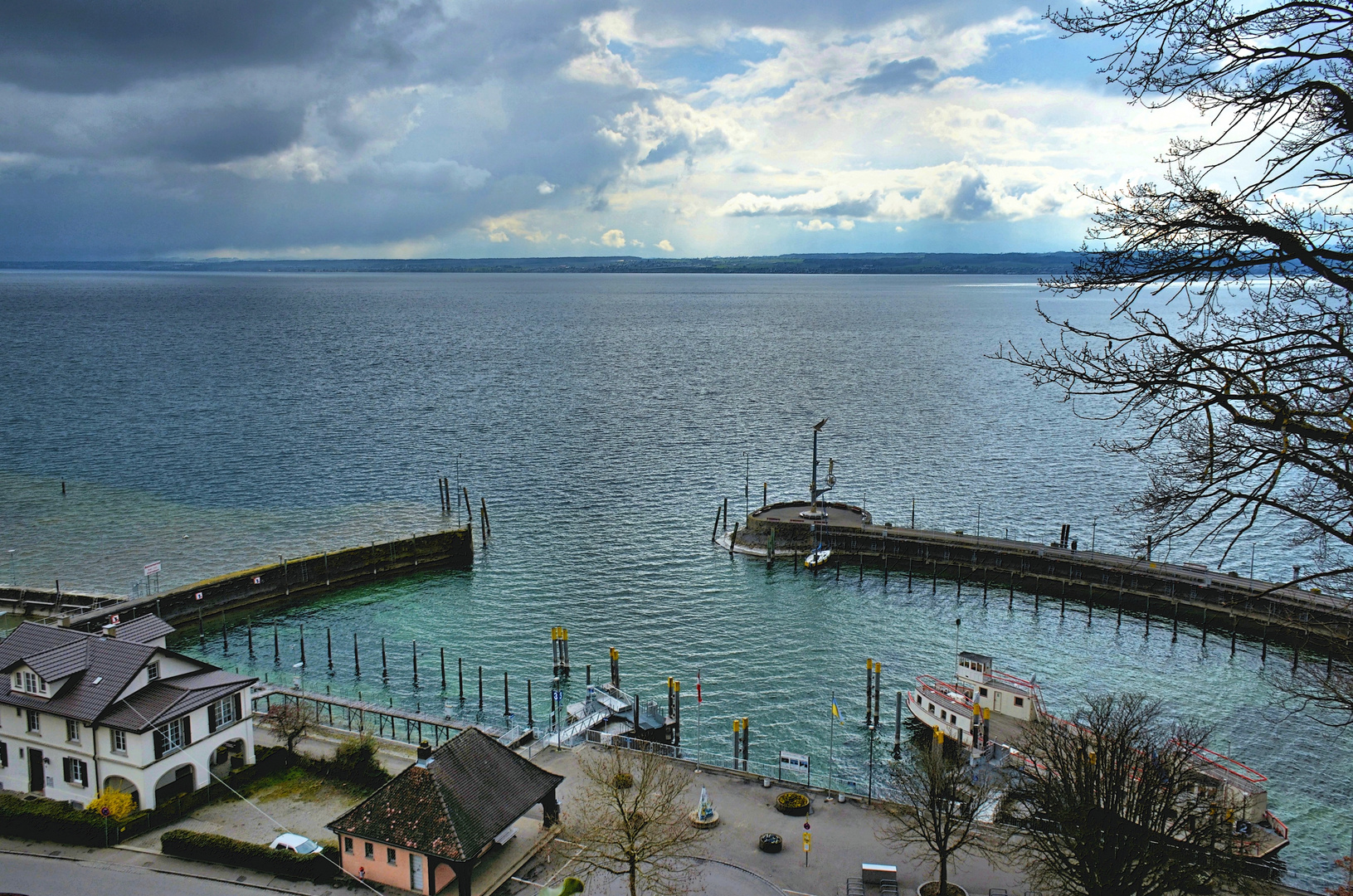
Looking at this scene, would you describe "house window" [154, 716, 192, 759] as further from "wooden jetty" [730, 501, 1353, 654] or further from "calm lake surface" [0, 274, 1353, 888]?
"wooden jetty" [730, 501, 1353, 654]

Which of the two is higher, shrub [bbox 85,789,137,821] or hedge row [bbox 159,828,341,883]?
shrub [bbox 85,789,137,821]

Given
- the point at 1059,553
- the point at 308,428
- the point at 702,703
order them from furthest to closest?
the point at 308,428
the point at 1059,553
the point at 702,703

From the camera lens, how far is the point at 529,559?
74.8 m

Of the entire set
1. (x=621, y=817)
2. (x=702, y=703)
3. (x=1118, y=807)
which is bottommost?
(x=702, y=703)

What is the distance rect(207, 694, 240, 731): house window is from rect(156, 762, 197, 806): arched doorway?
191 cm

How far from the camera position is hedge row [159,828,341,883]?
34156 mm

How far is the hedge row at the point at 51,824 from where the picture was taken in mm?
35875

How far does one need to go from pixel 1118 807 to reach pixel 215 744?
38.0 meters

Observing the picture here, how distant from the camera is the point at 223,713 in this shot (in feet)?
136

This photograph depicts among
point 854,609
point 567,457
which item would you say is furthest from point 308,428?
point 854,609

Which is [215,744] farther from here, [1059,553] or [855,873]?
[1059,553]

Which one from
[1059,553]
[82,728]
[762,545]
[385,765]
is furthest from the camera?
[762,545]

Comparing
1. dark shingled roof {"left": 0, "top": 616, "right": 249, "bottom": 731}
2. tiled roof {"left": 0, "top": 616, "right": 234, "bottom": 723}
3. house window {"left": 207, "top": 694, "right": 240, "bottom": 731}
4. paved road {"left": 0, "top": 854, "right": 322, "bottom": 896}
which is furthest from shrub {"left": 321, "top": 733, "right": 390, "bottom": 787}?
tiled roof {"left": 0, "top": 616, "right": 234, "bottom": 723}

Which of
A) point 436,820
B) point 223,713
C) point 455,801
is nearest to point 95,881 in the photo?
point 223,713
